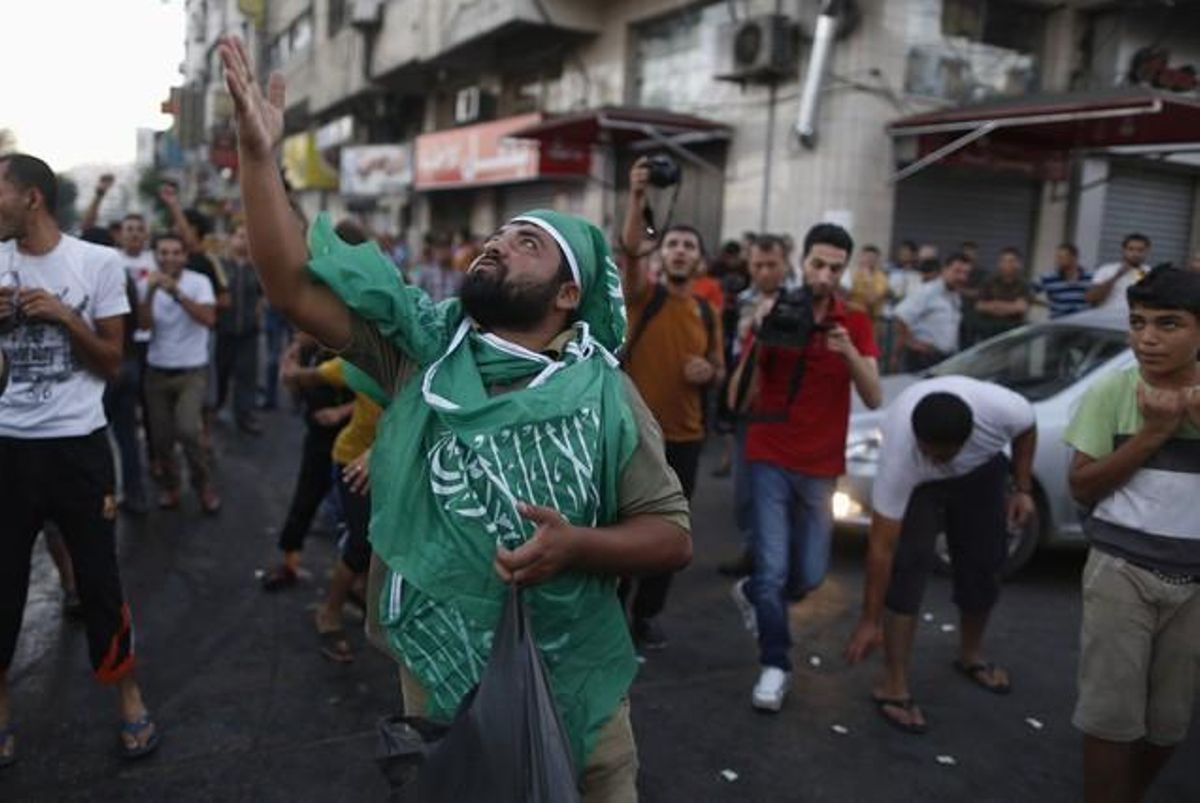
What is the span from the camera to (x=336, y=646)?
4.57 m

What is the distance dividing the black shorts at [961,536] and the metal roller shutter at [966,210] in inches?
359

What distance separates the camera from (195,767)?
139 inches

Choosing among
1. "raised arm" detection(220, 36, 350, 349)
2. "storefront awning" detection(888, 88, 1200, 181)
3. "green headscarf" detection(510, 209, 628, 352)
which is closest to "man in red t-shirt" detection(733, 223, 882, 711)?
"green headscarf" detection(510, 209, 628, 352)

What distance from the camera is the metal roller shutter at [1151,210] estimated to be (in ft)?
45.8

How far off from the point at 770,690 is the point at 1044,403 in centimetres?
292

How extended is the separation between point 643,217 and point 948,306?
20.4ft

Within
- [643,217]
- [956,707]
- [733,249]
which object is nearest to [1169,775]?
[956,707]

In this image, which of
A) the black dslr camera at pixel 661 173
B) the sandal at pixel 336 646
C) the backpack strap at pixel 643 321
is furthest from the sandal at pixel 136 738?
the black dslr camera at pixel 661 173

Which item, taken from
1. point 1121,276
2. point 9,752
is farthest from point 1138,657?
point 1121,276

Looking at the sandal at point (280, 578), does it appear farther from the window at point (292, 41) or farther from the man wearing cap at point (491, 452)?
the window at point (292, 41)

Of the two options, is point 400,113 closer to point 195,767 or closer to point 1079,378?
point 1079,378

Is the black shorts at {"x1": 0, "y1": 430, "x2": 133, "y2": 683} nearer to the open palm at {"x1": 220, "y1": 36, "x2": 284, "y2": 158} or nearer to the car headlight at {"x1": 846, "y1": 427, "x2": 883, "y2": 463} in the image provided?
the open palm at {"x1": 220, "y1": 36, "x2": 284, "y2": 158}

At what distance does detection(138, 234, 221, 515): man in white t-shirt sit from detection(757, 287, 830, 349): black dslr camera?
422cm

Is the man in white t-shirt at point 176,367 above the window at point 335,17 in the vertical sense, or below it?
below
